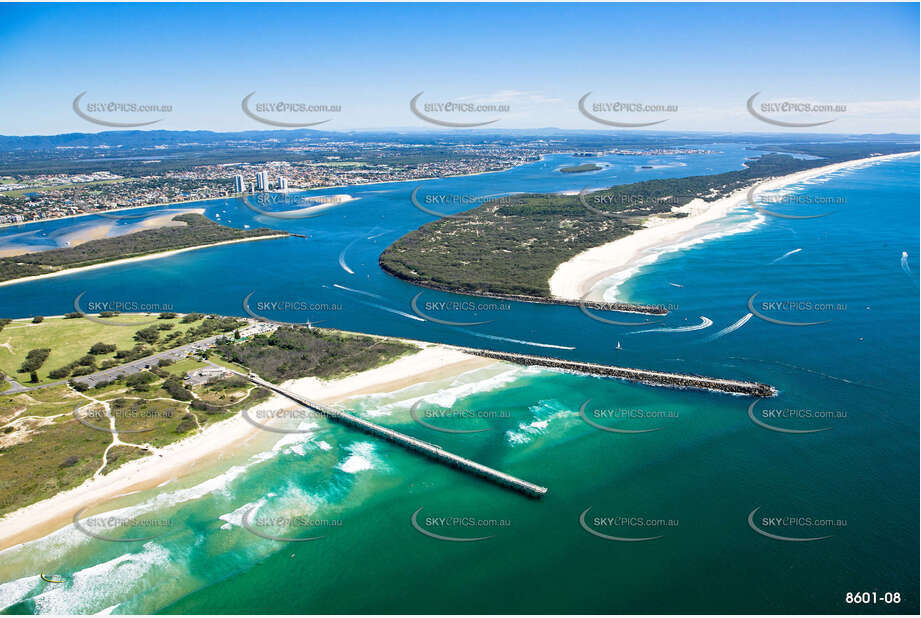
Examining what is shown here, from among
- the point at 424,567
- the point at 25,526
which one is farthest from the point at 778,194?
the point at 25,526

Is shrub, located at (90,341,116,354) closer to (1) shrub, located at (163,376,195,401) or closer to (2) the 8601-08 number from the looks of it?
(1) shrub, located at (163,376,195,401)

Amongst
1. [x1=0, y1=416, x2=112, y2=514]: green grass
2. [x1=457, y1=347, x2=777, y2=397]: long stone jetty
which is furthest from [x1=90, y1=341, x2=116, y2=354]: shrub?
[x1=457, y1=347, x2=777, y2=397]: long stone jetty

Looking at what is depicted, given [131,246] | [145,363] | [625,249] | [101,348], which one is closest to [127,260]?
[131,246]

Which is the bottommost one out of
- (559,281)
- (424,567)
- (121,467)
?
(424,567)

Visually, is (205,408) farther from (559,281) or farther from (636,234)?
(636,234)

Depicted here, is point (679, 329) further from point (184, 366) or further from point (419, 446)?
point (184, 366)

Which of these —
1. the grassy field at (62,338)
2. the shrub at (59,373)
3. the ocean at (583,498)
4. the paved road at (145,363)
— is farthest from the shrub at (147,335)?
the ocean at (583,498)
